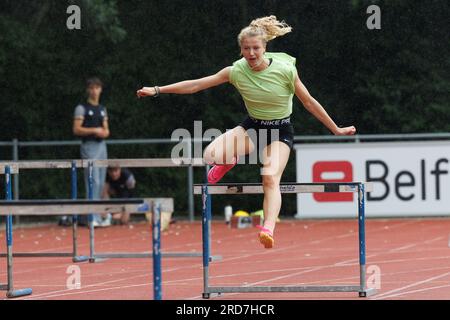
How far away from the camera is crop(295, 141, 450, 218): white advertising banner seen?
19484 millimetres

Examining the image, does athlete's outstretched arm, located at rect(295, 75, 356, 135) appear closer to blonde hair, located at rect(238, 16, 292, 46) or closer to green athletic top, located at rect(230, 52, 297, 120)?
green athletic top, located at rect(230, 52, 297, 120)

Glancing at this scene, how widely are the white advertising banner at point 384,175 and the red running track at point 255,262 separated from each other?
0.27m

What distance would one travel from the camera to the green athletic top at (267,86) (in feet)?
32.9

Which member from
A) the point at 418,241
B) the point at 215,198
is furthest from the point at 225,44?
the point at 418,241

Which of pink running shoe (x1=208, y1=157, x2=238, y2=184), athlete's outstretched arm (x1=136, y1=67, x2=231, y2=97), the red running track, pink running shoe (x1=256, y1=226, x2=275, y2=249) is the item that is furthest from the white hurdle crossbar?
athlete's outstretched arm (x1=136, y1=67, x2=231, y2=97)

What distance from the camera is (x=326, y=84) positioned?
23875mm

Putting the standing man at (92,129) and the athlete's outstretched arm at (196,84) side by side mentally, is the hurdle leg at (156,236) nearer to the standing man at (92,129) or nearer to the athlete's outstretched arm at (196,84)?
the athlete's outstretched arm at (196,84)

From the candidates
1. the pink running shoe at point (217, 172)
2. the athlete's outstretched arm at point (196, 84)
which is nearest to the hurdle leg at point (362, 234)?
the pink running shoe at point (217, 172)

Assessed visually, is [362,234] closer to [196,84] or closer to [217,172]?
[217,172]

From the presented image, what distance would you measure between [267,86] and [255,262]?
3834mm

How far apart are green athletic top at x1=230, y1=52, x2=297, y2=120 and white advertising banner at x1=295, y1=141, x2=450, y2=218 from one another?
945cm

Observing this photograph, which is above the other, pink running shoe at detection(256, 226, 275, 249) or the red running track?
pink running shoe at detection(256, 226, 275, 249)
